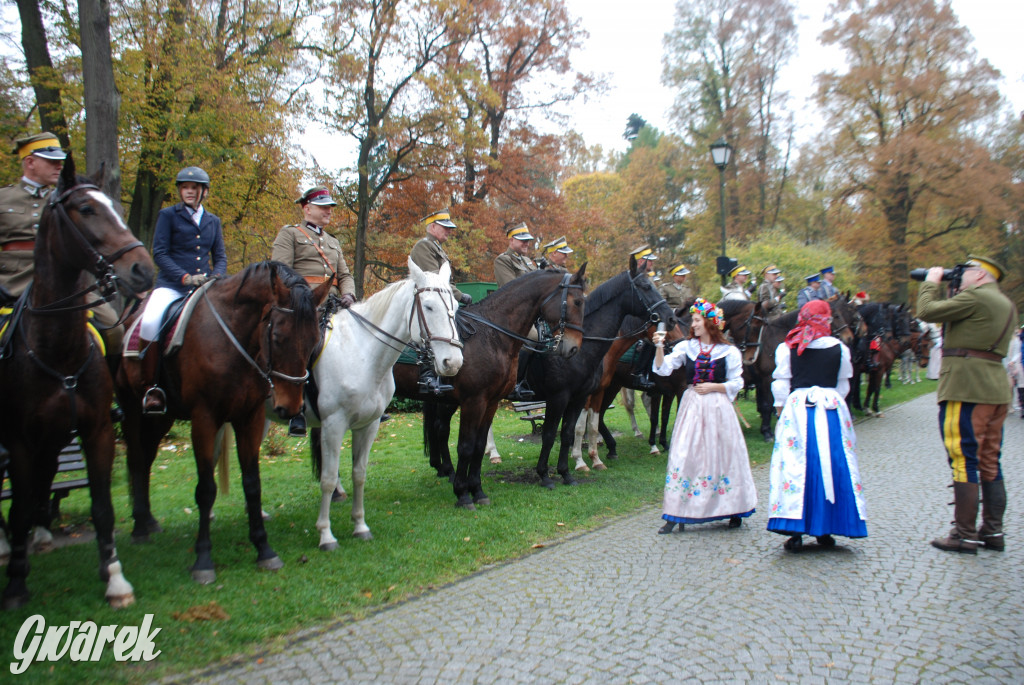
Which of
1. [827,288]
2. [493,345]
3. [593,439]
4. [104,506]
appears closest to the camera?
[104,506]

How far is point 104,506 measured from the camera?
4230mm

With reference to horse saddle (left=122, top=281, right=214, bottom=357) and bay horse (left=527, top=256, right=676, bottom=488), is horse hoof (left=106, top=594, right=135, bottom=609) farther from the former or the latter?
bay horse (left=527, top=256, right=676, bottom=488)

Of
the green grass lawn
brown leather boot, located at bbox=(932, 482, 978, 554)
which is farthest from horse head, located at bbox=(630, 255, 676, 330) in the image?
brown leather boot, located at bbox=(932, 482, 978, 554)

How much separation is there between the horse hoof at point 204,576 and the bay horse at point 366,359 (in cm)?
100

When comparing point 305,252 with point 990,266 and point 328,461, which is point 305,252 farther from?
point 990,266

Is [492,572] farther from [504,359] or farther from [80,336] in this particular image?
[80,336]

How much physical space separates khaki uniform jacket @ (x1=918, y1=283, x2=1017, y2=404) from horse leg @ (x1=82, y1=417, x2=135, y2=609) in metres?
6.40

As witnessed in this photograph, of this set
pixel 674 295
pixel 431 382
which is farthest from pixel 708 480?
pixel 674 295

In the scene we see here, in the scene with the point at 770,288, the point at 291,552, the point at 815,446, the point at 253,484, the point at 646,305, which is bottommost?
the point at 291,552

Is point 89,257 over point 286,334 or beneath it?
over

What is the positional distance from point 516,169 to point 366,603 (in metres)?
20.2

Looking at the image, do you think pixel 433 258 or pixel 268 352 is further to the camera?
pixel 433 258

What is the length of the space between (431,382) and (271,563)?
2.43 meters

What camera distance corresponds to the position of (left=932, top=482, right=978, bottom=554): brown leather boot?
539 centimetres
